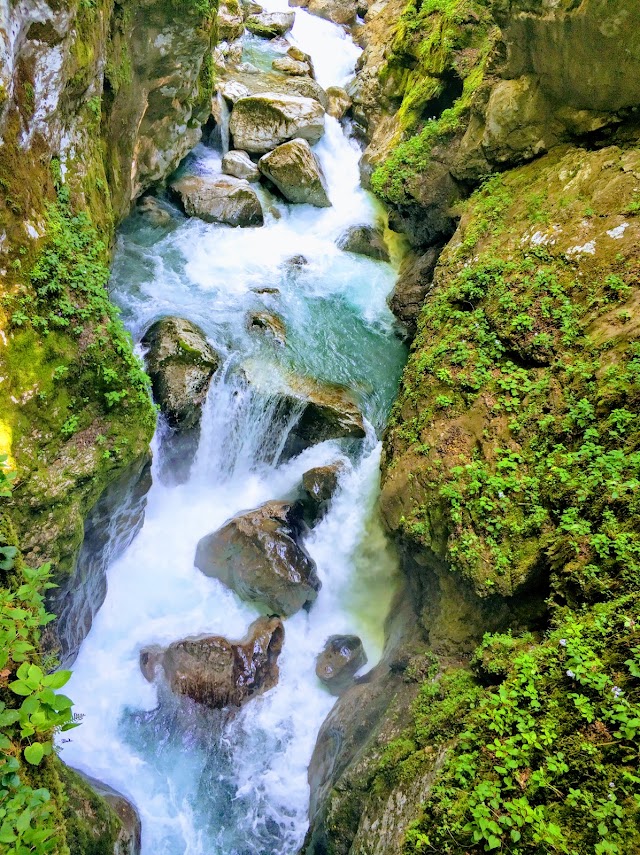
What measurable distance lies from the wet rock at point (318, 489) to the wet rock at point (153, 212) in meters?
6.86

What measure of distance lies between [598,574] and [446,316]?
4.38 metres

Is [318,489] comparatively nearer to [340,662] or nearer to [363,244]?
[340,662]

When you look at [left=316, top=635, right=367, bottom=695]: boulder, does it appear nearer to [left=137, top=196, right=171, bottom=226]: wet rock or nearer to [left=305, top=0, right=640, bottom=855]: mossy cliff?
[left=305, top=0, right=640, bottom=855]: mossy cliff

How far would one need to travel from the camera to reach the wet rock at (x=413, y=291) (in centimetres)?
1038

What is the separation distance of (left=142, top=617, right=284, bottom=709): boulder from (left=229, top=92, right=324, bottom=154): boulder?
486 inches

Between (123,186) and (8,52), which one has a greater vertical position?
(8,52)

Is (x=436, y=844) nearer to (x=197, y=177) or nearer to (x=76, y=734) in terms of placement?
(x=76, y=734)

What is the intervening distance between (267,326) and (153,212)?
167 inches

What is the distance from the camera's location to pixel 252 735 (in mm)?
6328

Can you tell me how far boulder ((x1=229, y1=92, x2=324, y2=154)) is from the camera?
13180 mm

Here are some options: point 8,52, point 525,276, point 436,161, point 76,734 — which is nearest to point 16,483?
point 76,734

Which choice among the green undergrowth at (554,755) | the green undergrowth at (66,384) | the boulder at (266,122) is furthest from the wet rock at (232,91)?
the green undergrowth at (554,755)

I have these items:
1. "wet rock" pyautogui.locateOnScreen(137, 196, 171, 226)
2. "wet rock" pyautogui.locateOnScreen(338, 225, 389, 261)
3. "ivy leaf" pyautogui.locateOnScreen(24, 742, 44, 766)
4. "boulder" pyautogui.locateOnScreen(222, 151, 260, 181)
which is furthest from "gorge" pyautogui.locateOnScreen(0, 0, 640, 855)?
"boulder" pyautogui.locateOnScreen(222, 151, 260, 181)

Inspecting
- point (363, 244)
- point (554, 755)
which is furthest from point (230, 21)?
point (554, 755)
